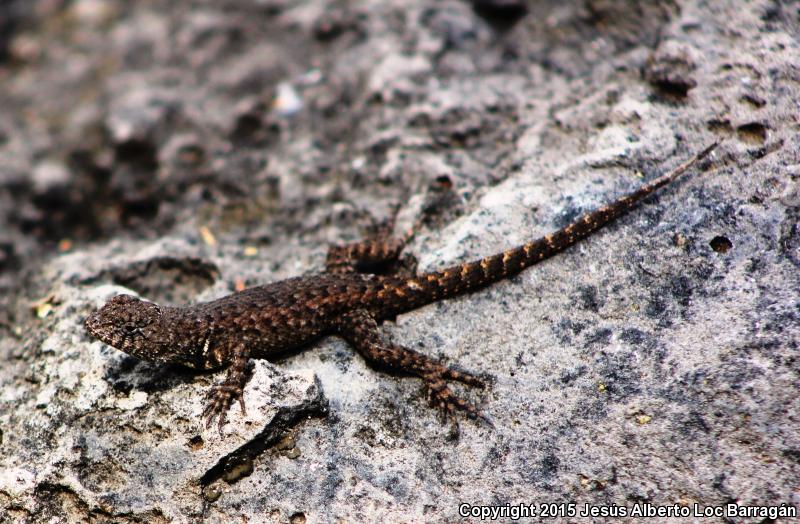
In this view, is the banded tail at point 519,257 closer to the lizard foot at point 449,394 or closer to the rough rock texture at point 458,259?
the rough rock texture at point 458,259

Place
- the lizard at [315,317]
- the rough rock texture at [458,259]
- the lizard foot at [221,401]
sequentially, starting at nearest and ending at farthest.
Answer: the rough rock texture at [458,259] < the lizard foot at [221,401] < the lizard at [315,317]

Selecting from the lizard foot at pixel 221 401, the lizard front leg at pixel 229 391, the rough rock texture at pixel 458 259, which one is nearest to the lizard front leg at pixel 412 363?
the rough rock texture at pixel 458 259

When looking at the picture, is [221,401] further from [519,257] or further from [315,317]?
[519,257]

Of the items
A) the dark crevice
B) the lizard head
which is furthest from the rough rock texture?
the lizard head

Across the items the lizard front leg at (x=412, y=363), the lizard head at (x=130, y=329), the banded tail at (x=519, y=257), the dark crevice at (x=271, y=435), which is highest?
the banded tail at (x=519, y=257)

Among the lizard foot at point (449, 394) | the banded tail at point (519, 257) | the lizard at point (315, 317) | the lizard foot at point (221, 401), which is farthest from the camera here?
the banded tail at point (519, 257)
